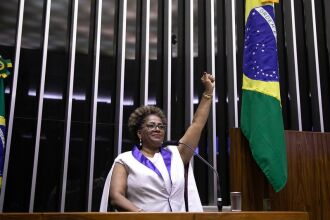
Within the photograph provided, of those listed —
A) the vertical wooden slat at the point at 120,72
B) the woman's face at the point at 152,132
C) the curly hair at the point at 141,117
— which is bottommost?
the woman's face at the point at 152,132

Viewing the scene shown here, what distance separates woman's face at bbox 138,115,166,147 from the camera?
214cm

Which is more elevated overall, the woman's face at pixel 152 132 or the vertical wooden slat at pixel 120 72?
the vertical wooden slat at pixel 120 72

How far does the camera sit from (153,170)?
2002 mm

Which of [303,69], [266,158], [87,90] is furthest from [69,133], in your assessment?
[303,69]

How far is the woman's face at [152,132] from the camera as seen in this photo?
2.14m

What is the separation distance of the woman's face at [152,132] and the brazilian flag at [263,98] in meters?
0.71

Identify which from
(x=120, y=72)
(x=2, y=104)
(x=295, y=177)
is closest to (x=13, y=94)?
(x=2, y=104)

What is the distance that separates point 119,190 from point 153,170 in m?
0.21

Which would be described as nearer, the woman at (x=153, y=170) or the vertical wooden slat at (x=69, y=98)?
the woman at (x=153, y=170)

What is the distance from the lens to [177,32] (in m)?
3.72

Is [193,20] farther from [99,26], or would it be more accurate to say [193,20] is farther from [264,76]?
[264,76]

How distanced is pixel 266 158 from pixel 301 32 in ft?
6.67

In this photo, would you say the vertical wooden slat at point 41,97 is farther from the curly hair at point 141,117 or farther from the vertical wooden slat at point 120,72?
the curly hair at point 141,117

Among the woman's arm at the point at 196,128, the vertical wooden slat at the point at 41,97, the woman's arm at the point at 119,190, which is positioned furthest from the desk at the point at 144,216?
the vertical wooden slat at the point at 41,97
